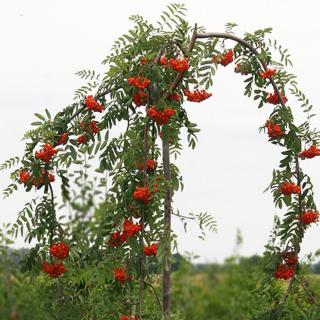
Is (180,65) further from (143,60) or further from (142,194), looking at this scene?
(142,194)

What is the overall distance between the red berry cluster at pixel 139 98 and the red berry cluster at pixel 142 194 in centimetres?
72

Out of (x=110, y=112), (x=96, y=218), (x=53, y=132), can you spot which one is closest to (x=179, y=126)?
(x=110, y=112)

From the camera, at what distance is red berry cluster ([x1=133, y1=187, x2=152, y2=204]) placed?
5.00 meters

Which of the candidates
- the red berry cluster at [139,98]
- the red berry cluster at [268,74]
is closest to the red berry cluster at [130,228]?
the red berry cluster at [139,98]

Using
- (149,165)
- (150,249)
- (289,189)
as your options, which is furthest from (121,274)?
(289,189)

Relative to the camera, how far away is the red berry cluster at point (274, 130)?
6094 mm

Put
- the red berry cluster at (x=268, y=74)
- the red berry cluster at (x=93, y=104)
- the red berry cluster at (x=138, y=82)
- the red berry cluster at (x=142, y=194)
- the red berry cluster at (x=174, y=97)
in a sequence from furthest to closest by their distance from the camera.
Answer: the red berry cluster at (x=268, y=74) < the red berry cluster at (x=93, y=104) < the red berry cluster at (x=174, y=97) < the red berry cluster at (x=138, y=82) < the red berry cluster at (x=142, y=194)

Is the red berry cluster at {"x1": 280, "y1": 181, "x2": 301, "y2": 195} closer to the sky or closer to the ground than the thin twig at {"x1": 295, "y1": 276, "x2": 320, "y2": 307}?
closer to the sky

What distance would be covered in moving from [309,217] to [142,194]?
176cm

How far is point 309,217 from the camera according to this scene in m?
6.03

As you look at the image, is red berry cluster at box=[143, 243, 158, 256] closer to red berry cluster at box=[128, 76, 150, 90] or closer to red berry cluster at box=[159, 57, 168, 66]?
red berry cluster at box=[128, 76, 150, 90]

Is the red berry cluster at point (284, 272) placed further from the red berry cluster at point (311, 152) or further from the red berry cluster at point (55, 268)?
the red berry cluster at point (55, 268)

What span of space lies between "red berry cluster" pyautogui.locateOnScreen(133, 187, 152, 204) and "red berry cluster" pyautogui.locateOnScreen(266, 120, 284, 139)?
1553mm

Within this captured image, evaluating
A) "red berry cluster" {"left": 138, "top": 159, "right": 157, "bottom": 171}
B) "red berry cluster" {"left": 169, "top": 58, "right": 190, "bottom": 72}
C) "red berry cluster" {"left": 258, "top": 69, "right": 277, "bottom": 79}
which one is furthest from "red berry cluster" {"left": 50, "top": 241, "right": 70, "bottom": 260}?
"red berry cluster" {"left": 258, "top": 69, "right": 277, "bottom": 79}
